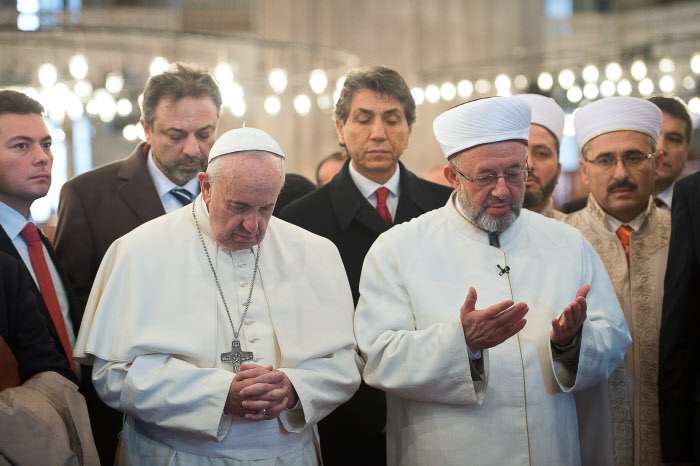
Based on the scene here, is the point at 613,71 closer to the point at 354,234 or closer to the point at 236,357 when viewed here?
the point at 354,234

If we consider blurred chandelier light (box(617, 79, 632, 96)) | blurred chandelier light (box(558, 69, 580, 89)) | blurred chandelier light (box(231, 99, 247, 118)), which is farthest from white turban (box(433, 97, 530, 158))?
blurred chandelier light (box(617, 79, 632, 96))

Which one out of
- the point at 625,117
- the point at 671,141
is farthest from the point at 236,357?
the point at 671,141

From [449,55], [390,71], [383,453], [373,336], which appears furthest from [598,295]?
[449,55]

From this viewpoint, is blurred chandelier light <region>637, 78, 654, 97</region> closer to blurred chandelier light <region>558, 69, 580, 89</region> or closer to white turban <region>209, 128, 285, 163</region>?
blurred chandelier light <region>558, 69, 580, 89</region>

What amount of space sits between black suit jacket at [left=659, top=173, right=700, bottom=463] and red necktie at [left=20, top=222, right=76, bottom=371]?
2397 mm

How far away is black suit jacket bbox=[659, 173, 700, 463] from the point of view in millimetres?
3963

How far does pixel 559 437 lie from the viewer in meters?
3.74

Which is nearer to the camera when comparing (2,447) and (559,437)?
(2,447)

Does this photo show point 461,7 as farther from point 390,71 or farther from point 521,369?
point 521,369

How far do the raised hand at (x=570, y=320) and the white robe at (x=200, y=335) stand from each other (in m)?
0.76

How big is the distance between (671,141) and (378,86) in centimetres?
171

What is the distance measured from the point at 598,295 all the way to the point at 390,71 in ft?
5.36

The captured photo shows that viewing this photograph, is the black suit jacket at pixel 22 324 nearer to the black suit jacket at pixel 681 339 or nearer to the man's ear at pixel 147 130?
the man's ear at pixel 147 130

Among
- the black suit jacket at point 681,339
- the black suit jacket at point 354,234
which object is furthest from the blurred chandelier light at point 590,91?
the black suit jacket at point 681,339
